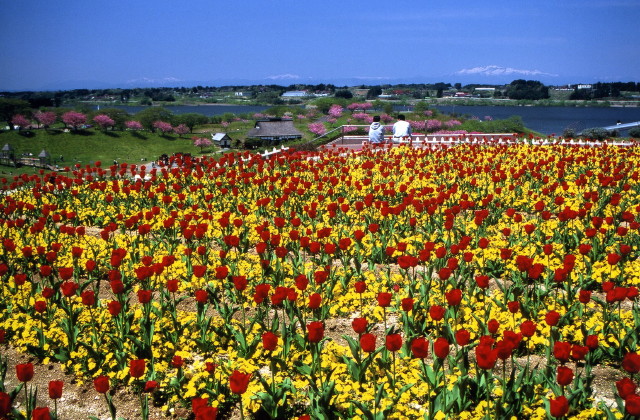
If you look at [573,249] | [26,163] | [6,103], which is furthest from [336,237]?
[6,103]

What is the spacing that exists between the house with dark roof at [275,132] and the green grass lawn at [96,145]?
7.25 metres

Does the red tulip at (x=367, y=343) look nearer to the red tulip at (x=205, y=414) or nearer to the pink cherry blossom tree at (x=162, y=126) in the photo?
the red tulip at (x=205, y=414)

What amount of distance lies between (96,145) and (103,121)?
1105 cm

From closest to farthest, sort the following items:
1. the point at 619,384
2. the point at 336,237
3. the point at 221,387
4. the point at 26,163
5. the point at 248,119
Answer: the point at 619,384 < the point at 221,387 < the point at 336,237 < the point at 26,163 < the point at 248,119

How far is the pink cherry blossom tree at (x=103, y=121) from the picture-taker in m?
84.2

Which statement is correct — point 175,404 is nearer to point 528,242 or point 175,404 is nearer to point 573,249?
point 528,242

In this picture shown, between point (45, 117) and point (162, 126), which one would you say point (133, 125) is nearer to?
point (162, 126)

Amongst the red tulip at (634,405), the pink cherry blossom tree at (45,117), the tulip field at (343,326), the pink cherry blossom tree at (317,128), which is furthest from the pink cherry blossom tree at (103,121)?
the red tulip at (634,405)


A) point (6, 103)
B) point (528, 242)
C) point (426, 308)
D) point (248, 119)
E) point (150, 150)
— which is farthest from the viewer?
point (248, 119)

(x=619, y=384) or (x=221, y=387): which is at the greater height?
(x=619, y=384)

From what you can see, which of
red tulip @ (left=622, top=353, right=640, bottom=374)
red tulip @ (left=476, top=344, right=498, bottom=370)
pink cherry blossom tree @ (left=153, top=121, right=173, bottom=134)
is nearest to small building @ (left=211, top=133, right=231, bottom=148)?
pink cherry blossom tree @ (left=153, top=121, right=173, bottom=134)

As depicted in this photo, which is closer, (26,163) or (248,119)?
(26,163)

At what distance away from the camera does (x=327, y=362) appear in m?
5.59

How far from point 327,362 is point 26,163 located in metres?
58.3
